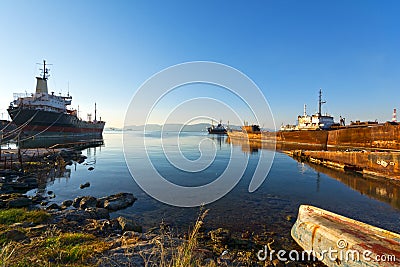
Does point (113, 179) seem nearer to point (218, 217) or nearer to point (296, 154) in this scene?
point (218, 217)

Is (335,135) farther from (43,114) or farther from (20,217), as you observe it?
(43,114)

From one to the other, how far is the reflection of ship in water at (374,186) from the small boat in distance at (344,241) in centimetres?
742

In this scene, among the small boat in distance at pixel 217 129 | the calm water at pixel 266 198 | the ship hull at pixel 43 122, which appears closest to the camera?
the calm water at pixel 266 198

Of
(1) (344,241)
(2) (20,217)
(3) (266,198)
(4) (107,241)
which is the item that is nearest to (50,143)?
(2) (20,217)

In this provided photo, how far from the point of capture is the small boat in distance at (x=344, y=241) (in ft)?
15.5

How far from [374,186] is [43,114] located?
178ft

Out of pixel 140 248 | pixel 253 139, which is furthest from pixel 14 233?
pixel 253 139

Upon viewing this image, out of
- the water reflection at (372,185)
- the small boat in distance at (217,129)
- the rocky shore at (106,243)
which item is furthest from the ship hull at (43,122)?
the small boat in distance at (217,129)

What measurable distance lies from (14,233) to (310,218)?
849 cm

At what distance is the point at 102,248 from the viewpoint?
4988 mm

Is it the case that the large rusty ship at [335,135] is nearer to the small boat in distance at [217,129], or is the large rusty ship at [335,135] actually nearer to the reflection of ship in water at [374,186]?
the reflection of ship in water at [374,186]

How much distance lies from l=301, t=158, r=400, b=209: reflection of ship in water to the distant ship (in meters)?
45.4

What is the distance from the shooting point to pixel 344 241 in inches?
210

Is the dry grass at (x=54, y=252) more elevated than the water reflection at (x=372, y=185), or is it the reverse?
the dry grass at (x=54, y=252)
